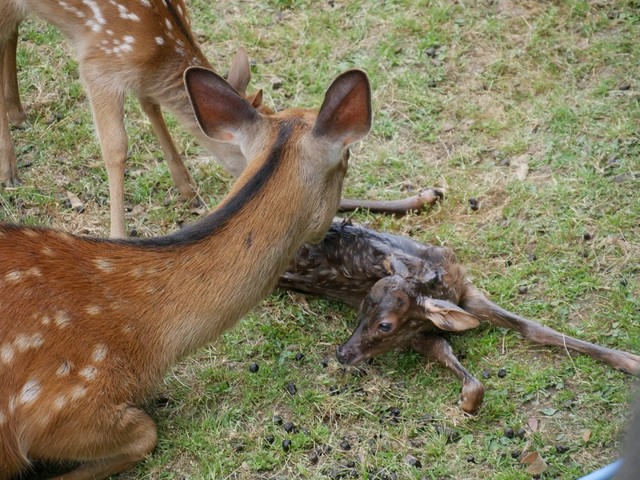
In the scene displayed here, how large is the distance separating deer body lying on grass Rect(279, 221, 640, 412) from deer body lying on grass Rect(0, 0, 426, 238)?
0.62 meters

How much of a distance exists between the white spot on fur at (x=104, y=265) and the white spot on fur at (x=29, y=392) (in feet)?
1.84

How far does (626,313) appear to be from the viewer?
16.5 feet

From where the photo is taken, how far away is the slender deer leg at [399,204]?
19.1 ft

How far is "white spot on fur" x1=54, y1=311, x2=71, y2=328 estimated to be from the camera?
13.5ft

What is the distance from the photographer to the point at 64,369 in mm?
4078

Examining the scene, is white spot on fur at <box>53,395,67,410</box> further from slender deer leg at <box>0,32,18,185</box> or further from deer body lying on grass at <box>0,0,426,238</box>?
slender deer leg at <box>0,32,18,185</box>

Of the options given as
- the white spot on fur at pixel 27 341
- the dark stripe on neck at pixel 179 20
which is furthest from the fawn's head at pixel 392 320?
the dark stripe on neck at pixel 179 20

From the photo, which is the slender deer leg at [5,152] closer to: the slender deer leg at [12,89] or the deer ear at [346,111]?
the slender deer leg at [12,89]

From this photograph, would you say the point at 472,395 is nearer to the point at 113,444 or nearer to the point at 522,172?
the point at 113,444

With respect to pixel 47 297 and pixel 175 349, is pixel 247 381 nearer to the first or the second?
pixel 175 349

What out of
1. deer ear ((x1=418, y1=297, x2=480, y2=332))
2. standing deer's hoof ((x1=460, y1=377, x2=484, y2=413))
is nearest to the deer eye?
A: deer ear ((x1=418, y1=297, x2=480, y2=332))

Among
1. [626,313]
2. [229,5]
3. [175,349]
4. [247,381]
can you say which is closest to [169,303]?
[175,349]

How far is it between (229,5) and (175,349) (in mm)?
3972

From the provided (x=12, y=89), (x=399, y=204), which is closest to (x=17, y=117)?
(x=12, y=89)
